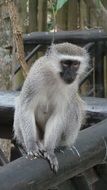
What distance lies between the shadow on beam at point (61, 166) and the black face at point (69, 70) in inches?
28.6

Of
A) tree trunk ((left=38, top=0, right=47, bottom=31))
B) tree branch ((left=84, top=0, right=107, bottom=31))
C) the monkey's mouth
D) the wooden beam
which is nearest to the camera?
tree branch ((left=84, top=0, right=107, bottom=31))

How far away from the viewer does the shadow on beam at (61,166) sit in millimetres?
1400

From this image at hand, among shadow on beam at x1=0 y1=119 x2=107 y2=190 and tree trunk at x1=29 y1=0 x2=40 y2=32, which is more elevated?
shadow on beam at x1=0 y1=119 x2=107 y2=190

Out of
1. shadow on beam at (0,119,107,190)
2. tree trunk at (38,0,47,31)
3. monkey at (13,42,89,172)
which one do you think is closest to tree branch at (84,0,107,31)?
monkey at (13,42,89,172)

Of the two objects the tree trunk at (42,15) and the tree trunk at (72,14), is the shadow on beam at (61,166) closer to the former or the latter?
the tree trunk at (72,14)

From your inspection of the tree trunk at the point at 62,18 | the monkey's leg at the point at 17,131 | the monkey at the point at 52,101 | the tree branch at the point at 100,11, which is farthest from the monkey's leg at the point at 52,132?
the tree trunk at the point at 62,18

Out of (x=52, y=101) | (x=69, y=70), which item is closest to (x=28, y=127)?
(x=52, y=101)

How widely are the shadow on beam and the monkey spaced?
30.0 inches

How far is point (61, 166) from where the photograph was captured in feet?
5.66

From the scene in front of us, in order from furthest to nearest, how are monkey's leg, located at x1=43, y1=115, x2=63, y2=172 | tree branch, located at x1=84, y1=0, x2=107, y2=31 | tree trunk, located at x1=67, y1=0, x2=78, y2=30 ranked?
tree trunk, located at x1=67, y1=0, x2=78, y2=30 < monkey's leg, located at x1=43, y1=115, x2=63, y2=172 < tree branch, located at x1=84, y1=0, x2=107, y2=31

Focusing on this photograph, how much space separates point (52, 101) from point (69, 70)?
23cm

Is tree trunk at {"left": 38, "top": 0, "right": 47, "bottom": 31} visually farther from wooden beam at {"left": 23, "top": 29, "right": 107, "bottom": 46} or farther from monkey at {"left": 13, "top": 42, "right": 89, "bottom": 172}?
monkey at {"left": 13, "top": 42, "right": 89, "bottom": 172}

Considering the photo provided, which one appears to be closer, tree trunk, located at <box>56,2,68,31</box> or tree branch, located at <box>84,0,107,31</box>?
tree branch, located at <box>84,0,107,31</box>

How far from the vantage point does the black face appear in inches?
111
